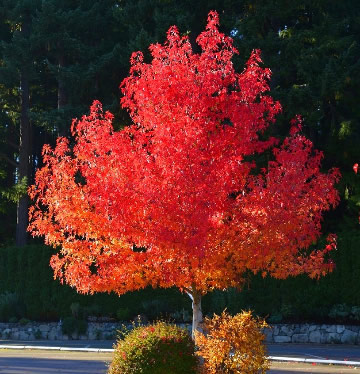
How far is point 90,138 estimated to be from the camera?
18578 millimetres

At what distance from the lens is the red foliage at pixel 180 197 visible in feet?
55.1

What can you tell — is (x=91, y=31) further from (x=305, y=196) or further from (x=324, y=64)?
(x=305, y=196)

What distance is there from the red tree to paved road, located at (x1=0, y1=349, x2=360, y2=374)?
293 cm

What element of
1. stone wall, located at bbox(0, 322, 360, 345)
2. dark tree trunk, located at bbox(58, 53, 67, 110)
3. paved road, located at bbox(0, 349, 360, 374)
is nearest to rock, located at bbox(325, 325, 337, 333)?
stone wall, located at bbox(0, 322, 360, 345)

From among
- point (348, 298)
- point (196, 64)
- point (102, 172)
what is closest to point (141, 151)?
point (102, 172)

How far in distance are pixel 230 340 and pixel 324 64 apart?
2106 cm

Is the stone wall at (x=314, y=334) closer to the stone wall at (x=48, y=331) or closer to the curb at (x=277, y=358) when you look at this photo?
Result: the curb at (x=277, y=358)

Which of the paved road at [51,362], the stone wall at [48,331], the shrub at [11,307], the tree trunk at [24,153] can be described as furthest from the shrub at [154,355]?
the tree trunk at [24,153]

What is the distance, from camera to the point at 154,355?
565 inches

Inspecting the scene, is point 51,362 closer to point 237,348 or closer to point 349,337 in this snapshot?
point 237,348

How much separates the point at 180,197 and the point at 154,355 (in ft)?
12.6

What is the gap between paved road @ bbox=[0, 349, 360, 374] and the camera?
820 inches

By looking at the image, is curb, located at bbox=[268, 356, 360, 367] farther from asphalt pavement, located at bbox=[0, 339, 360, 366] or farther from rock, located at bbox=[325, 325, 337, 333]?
rock, located at bbox=[325, 325, 337, 333]

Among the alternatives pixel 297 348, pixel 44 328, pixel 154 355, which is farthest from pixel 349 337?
pixel 154 355
